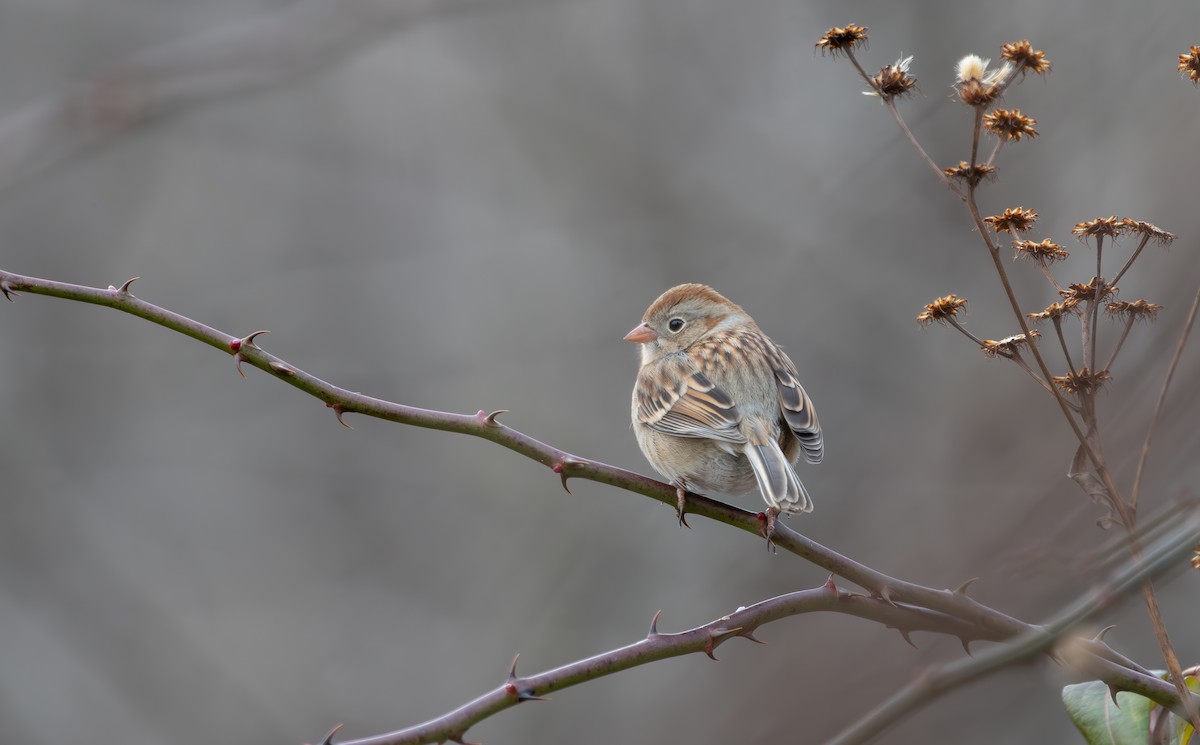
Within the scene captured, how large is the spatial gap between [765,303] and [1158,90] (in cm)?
319

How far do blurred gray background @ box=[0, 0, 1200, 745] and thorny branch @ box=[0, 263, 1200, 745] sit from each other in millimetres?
5638

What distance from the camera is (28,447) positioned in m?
10.5

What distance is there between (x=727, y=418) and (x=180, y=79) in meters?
3.34

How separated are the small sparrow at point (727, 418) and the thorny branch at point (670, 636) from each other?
2.35 feet

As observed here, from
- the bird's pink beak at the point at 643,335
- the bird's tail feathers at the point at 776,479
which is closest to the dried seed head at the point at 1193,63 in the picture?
the bird's tail feathers at the point at 776,479

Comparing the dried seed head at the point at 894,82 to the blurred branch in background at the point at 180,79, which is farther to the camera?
the blurred branch in background at the point at 180,79

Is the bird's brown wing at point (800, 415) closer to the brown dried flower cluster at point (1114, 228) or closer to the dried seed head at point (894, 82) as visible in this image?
the dried seed head at point (894, 82)

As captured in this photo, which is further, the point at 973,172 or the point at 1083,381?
the point at 973,172

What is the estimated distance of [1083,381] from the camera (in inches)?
87.0

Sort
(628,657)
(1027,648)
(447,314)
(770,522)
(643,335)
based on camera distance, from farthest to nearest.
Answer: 1. (447,314)
2. (643,335)
3. (770,522)
4. (628,657)
5. (1027,648)

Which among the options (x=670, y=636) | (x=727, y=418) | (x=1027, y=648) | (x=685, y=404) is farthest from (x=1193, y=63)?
(x=685, y=404)

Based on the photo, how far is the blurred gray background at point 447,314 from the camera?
9211 mm

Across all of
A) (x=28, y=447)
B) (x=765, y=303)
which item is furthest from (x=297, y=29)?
(x=28, y=447)

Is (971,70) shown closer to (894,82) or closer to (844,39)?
(894,82)
